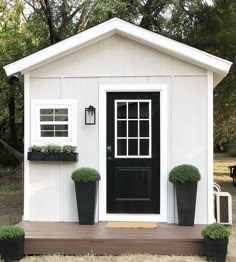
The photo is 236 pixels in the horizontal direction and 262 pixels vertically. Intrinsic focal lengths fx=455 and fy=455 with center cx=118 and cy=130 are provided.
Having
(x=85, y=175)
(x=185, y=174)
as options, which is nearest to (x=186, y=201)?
(x=185, y=174)

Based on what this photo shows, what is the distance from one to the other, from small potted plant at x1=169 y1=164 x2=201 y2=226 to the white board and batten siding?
0.73 feet

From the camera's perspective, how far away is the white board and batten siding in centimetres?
657

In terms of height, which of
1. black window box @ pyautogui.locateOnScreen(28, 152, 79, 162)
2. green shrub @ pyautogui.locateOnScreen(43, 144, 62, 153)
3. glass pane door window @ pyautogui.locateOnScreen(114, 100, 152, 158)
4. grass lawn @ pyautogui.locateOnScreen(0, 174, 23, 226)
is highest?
glass pane door window @ pyautogui.locateOnScreen(114, 100, 152, 158)

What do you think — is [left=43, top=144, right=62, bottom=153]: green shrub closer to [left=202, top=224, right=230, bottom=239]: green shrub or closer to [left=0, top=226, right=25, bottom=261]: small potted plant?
[left=0, top=226, right=25, bottom=261]: small potted plant

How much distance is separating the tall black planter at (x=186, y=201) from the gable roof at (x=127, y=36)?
1711 millimetres

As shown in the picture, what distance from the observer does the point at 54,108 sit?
22.1 ft

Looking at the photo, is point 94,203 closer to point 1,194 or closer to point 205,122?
point 205,122

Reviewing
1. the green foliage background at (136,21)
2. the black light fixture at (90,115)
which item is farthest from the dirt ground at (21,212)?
the green foliage background at (136,21)

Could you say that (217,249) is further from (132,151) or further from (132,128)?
(132,128)

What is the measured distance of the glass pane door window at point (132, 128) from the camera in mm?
6656

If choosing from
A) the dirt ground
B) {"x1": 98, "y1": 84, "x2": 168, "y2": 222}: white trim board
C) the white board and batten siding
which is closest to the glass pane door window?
{"x1": 98, "y1": 84, "x2": 168, "y2": 222}: white trim board

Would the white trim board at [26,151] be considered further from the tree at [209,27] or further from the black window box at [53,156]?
the tree at [209,27]

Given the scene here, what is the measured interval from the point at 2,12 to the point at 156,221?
31.4 ft

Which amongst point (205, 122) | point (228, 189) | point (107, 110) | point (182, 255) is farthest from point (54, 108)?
point (228, 189)
